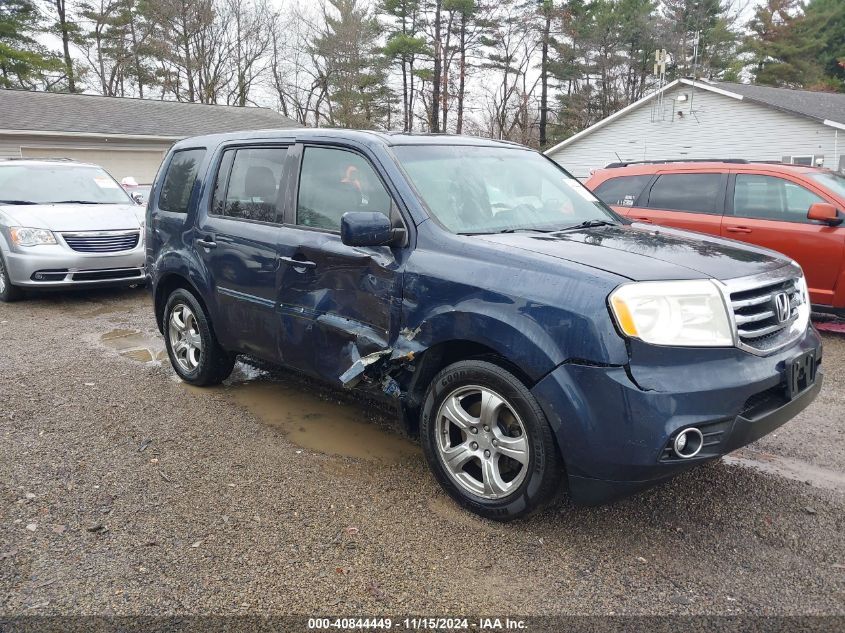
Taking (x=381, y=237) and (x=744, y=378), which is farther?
(x=381, y=237)

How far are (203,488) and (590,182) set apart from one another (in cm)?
643

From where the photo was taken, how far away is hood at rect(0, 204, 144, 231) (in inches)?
326

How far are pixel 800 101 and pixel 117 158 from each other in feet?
79.5

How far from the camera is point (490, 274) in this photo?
296cm

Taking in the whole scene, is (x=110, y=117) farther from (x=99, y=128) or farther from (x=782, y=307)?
(x=782, y=307)

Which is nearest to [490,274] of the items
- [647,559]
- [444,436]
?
[444,436]

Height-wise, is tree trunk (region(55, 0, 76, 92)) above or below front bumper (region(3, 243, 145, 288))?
above

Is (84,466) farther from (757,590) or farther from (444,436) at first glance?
(757,590)

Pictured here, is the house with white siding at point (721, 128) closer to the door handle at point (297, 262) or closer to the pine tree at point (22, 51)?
the door handle at point (297, 262)

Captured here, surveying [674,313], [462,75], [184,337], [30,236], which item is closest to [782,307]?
[674,313]

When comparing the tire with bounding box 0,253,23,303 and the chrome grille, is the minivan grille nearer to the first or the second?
the chrome grille

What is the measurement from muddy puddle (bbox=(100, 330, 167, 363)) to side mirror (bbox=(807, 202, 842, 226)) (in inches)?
254

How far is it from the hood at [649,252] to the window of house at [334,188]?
2.58 feet

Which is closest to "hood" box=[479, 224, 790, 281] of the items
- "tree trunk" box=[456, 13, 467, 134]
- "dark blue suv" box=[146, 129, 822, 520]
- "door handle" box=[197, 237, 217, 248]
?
"dark blue suv" box=[146, 129, 822, 520]
